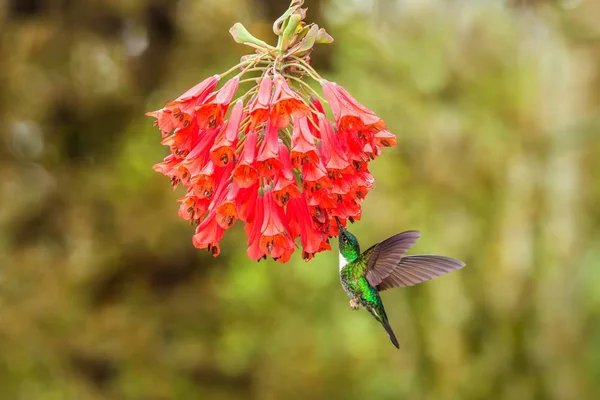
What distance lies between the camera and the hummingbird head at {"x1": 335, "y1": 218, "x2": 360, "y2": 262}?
8.66 feet

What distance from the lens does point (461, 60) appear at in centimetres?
779

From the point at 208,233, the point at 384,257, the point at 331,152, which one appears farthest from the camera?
the point at 384,257

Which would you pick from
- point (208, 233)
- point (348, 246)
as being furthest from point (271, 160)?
point (348, 246)

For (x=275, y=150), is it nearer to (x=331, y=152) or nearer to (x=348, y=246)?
(x=331, y=152)

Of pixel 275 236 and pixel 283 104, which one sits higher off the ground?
pixel 283 104

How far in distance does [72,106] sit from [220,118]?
5.96 m

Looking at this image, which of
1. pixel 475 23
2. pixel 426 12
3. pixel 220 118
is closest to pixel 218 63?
pixel 426 12

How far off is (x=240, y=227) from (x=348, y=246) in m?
4.88

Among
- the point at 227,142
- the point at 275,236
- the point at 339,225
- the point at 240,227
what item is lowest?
the point at 275,236

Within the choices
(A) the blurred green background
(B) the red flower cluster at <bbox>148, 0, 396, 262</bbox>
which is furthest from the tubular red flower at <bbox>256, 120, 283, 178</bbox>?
(A) the blurred green background

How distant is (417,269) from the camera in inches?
108

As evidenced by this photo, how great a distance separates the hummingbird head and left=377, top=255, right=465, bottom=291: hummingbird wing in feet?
0.56

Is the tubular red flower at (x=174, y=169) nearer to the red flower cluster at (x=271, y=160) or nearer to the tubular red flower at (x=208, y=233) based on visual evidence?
the red flower cluster at (x=271, y=160)

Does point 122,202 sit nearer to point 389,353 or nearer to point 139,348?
point 139,348
